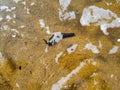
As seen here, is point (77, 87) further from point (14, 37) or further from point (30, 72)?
point (14, 37)

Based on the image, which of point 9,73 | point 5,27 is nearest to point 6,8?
point 5,27

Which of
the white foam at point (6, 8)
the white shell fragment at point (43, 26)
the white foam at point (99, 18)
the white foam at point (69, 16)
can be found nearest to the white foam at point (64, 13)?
the white foam at point (69, 16)

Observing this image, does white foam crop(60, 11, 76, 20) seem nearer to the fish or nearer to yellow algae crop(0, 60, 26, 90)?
the fish

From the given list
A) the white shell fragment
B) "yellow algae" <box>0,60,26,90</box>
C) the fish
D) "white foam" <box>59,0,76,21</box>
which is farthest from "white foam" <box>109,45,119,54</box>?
"yellow algae" <box>0,60,26,90</box>

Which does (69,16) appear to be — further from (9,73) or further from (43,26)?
(9,73)

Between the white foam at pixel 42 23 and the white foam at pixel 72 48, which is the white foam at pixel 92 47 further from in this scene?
the white foam at pixel 42 23
